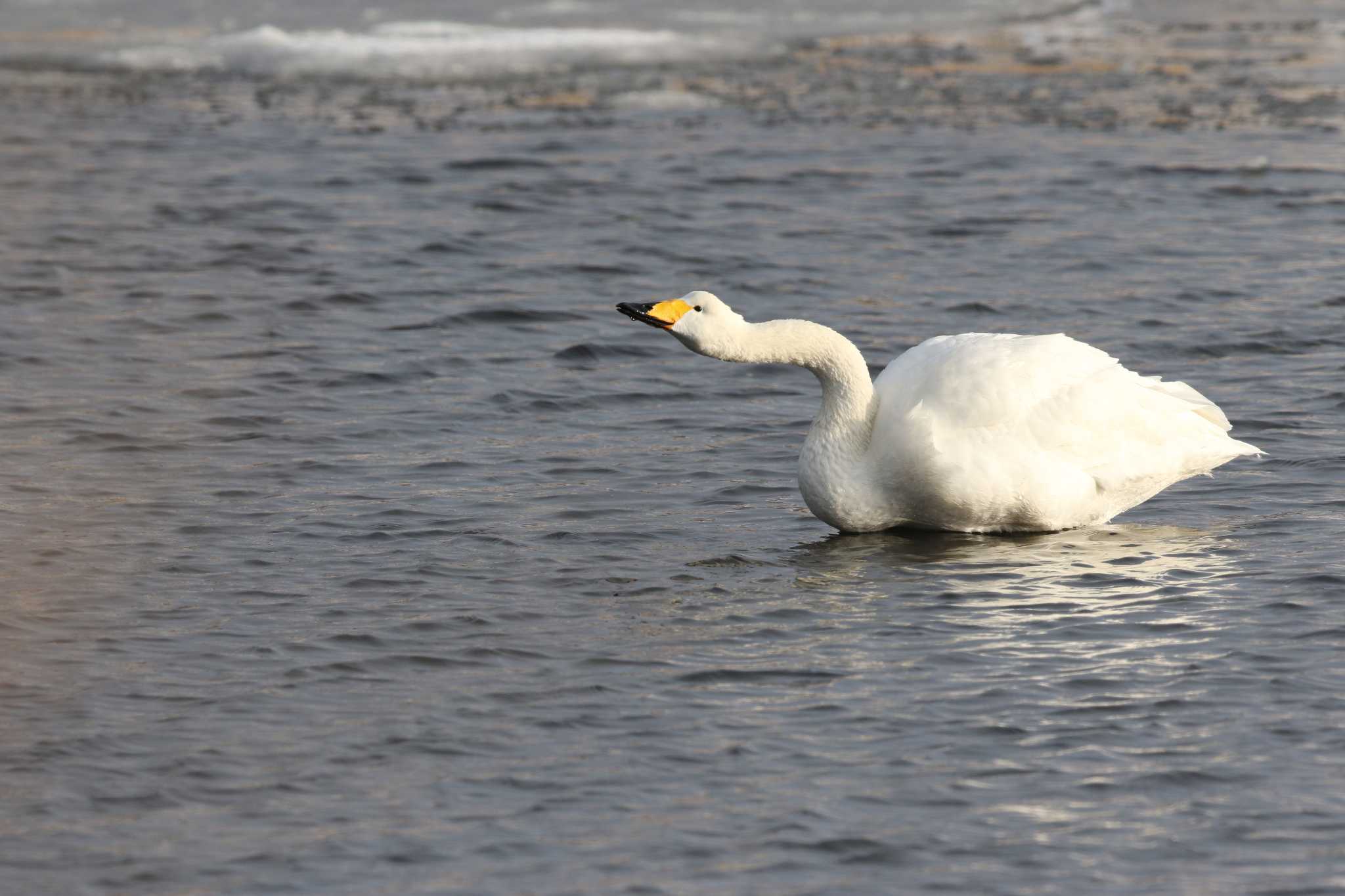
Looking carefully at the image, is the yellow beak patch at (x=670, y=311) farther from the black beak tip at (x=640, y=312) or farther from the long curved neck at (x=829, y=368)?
the long curved neck at (x=829, y=368)

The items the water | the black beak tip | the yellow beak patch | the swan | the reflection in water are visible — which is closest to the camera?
the water

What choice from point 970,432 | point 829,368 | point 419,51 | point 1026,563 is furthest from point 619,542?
point 419,51

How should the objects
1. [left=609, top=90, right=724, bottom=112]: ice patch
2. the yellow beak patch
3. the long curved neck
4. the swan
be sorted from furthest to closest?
[left=609, top=90, right=724, bottom=112]: ice patch → the long curved neck → the swan → the yellow beak patch

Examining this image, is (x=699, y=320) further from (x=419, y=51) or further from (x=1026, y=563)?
(x=419, y=51)

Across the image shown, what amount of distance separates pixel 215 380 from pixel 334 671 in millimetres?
5661

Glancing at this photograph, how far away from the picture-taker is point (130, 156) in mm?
20484

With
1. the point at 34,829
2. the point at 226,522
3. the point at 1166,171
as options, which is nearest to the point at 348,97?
the point at 1166,171

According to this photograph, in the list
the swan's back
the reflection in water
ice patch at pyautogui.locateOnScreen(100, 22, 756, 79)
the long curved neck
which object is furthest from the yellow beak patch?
ice patch at pyautogui.locateOnScreen(100, 22, 756, 79)

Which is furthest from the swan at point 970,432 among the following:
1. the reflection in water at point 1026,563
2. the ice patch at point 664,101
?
the ice patch at point 664,101

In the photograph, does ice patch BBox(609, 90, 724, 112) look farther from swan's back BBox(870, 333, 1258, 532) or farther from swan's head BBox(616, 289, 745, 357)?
swan's head BBox(616, 289, 745, 357)

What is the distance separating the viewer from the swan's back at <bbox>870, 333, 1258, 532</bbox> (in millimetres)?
10148

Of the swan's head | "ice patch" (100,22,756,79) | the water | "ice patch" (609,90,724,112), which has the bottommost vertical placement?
the water

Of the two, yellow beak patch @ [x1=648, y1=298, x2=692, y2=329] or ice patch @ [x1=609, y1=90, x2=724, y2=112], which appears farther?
ice patch @ [x1=609, y1=90, x2=724, y2=112]

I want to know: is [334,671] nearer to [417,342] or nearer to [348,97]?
[417,342]
